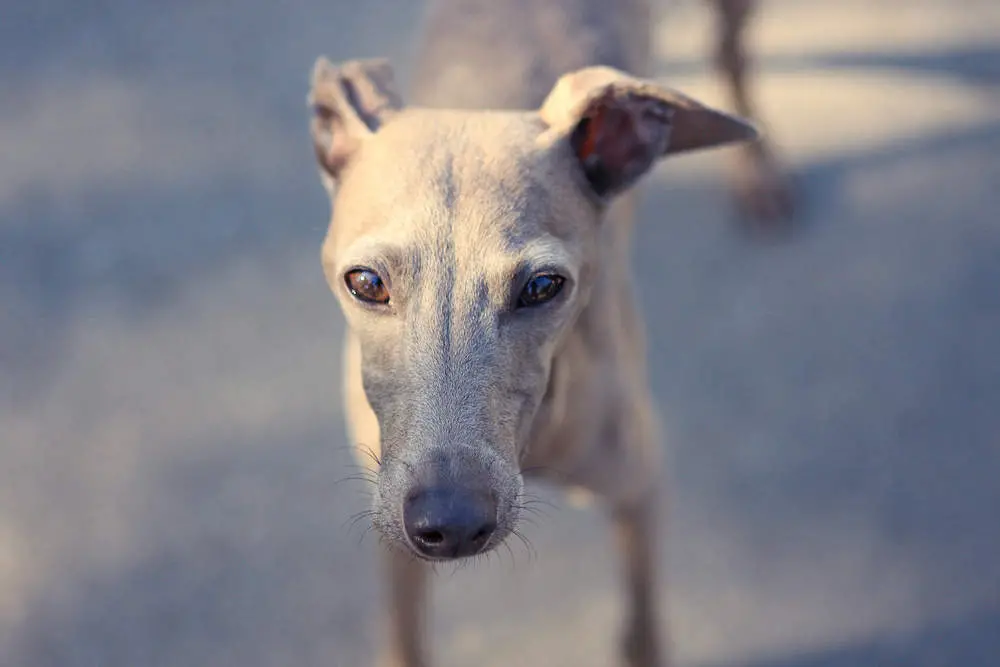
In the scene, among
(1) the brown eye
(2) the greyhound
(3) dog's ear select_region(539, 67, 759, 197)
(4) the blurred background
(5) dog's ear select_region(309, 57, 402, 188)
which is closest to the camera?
(2) the greyhound

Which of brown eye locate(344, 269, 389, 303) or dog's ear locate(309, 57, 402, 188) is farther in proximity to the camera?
dog's ear locate(309, 57, 402, 188)

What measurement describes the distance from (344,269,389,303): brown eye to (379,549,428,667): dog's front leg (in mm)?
1146

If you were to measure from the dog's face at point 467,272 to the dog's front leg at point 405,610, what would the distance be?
1064 millimetres

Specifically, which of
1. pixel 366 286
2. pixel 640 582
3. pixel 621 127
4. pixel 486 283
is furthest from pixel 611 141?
pixel 640 582

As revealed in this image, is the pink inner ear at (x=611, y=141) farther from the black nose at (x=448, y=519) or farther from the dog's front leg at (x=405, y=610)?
the dog's front leg at (x=405, y=610)

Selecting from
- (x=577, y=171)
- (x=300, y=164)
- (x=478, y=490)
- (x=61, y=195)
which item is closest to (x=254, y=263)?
(x=300, y=164)

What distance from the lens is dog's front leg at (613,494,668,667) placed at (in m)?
3.46

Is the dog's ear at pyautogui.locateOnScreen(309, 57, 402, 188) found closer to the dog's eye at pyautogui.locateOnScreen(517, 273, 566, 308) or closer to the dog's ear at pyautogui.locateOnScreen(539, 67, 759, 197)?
the dog's ear at pyautogui.locateOnScreen(539, 67, 759, 197)

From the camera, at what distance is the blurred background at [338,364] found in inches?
154

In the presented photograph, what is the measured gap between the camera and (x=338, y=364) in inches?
175

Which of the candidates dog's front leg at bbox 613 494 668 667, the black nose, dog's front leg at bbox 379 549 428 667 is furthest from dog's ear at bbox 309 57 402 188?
dog's front leg at bbox 613 494 668 667

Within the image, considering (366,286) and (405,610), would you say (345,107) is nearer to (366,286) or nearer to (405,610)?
(366,286)

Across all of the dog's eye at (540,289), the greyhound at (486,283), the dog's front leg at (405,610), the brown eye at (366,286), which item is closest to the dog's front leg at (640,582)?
the greyhound at (486,283)

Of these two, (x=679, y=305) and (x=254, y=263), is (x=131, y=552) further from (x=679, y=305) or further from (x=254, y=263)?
(x=679, y=305)
